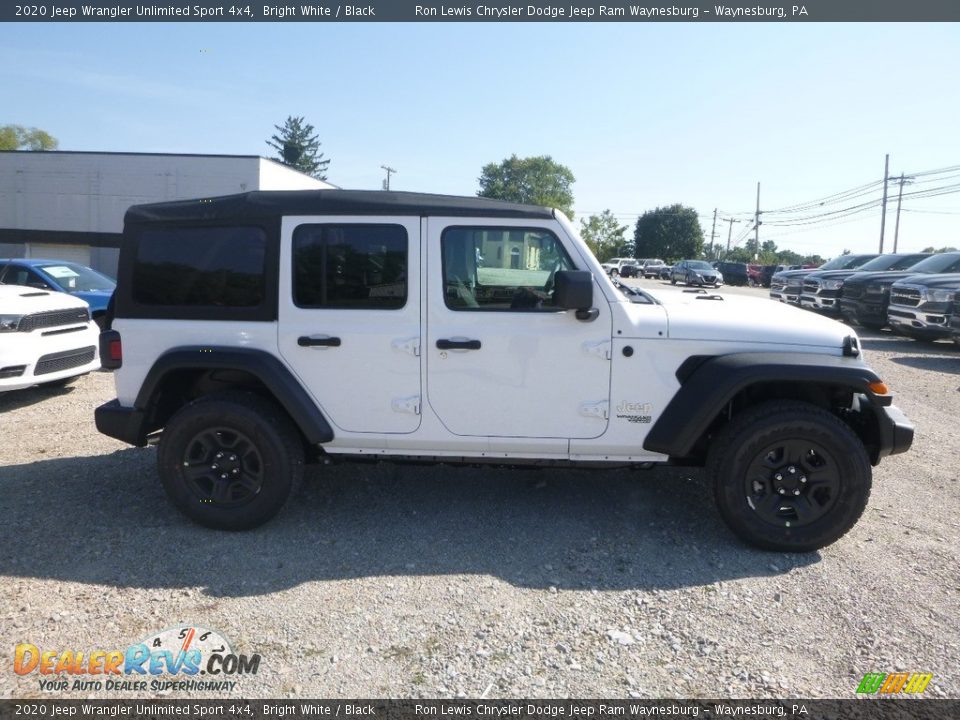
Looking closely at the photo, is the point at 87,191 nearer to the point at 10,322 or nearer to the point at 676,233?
the point at 10,322

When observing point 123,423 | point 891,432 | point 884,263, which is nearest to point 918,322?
point 884,263

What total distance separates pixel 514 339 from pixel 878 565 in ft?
7.72

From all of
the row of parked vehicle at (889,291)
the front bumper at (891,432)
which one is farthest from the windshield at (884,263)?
the front bumper at (891,432)

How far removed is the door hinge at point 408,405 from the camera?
3930mm

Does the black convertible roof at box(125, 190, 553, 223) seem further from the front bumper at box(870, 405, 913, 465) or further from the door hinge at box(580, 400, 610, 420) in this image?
the front bumper at box(870, 405, 913, 465)

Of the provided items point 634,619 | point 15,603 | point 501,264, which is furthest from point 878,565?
point 15,603

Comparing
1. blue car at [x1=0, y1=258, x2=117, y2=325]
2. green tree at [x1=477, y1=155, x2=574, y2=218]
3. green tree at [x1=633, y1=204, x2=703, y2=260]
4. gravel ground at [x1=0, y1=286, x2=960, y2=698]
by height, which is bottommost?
gravel ground at [x1=0, y1=286, x2=960, y2=698]

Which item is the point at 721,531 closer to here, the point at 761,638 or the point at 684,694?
the point at 761,638

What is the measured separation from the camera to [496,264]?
3.93m

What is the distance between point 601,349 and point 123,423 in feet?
9.42

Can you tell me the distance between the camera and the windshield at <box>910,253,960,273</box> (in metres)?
13.6

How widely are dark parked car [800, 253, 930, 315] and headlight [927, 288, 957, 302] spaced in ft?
12.9

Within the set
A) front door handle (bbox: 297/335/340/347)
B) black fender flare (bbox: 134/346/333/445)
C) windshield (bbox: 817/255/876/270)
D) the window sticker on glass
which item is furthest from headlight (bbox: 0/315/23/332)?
windshield (bbox: 817/255/876/270)

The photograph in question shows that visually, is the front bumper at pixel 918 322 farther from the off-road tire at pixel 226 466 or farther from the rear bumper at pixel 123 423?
the rear bumper at pixel 123 423
